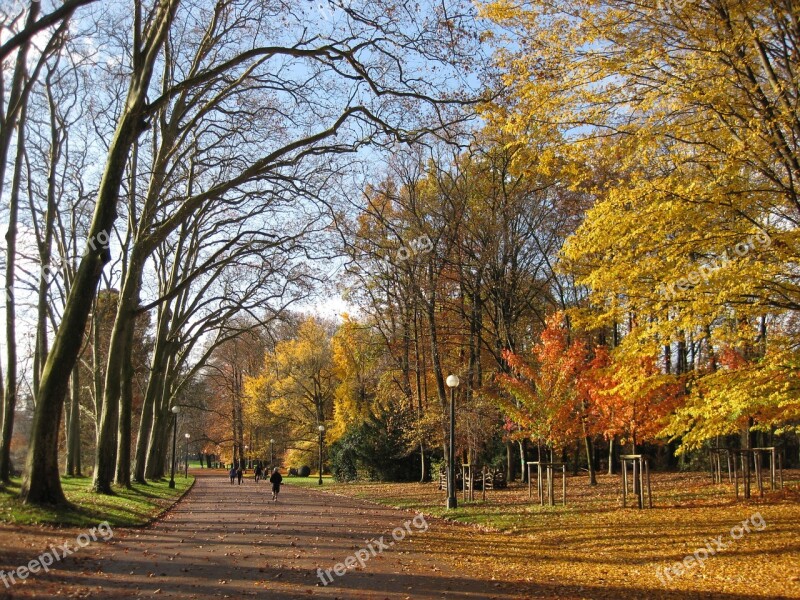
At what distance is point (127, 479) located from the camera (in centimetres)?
2217

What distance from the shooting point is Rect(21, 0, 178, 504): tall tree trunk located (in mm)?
12391

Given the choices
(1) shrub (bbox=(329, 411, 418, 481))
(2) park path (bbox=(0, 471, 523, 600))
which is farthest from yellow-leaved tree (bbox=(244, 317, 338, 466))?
(2) park path (bbox=(0, 471, 523, 600))

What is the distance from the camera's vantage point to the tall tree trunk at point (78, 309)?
12.4 meters

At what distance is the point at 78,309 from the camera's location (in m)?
12.8

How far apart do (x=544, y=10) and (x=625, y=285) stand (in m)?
4.77

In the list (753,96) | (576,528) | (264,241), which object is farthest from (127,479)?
(753,96)

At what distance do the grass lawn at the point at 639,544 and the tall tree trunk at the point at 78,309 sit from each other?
24.3 ft

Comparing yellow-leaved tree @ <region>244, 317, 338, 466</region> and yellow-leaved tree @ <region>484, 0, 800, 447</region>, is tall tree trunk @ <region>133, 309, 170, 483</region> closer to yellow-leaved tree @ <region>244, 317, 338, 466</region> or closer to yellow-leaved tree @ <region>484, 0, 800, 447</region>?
yellow-leaved tree @ <region>484, 0, 800, 447</region>

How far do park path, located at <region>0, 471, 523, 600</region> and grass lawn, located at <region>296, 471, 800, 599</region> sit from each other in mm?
1000

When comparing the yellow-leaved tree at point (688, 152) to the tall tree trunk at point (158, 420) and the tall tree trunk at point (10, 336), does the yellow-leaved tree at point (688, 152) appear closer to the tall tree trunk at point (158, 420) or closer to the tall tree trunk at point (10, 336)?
the tall tree trunk at point (10, 336)

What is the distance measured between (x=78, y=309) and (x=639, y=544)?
11.5m

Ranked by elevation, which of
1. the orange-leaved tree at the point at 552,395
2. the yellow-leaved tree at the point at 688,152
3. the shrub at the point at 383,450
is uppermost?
the yellow-leaved tree at the point at 688,152

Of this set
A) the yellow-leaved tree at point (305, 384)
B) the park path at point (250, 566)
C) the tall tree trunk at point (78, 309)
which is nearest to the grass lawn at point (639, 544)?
the park path at point (250, 566)

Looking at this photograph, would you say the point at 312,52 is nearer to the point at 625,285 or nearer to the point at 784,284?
the point at 625,285
